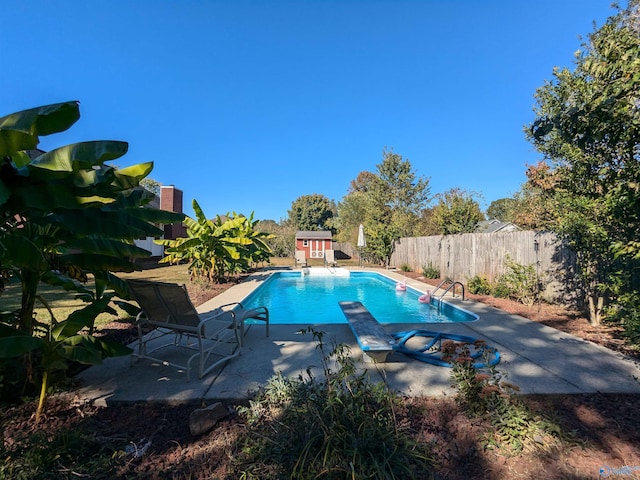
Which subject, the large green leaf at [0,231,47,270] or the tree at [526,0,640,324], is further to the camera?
the tree at [526,0,640,324]

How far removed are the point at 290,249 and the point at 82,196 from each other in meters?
32.1

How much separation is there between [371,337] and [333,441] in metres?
2.34

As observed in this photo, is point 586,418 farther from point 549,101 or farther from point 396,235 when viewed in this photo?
point 396,235

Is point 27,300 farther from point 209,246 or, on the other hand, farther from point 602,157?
point 602,157

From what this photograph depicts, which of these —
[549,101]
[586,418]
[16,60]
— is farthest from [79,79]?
[586,418]

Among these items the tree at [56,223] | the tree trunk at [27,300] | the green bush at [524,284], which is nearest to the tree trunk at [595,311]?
the green bush at [524,284]

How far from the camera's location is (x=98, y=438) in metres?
2.38

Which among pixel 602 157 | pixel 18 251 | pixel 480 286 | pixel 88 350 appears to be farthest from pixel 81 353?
pixel 480 286

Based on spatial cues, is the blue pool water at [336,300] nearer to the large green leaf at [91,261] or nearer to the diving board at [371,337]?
the diving board at [371,337]

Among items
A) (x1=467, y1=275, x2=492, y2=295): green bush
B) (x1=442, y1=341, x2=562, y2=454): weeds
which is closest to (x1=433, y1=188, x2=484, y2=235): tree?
(x1=467, y1=275, x2=492, y2=295): green bush

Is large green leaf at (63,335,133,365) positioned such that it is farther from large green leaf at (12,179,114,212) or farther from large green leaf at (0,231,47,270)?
large green leaf at (12,179,114,212)

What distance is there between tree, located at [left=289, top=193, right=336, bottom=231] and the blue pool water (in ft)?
105

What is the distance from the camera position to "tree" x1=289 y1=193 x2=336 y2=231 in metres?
49.8

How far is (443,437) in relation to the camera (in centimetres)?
246
